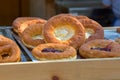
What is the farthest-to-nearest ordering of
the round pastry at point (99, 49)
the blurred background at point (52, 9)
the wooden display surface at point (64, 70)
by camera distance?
the blurred background at point (52, 9) → the round pastry at point (99, 49) → the wooden display surface at point (64, 70)

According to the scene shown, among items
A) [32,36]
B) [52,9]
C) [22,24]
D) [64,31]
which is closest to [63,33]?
[64,31]

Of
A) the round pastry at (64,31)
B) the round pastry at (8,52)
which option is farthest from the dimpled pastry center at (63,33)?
the round pastry at (8,52)

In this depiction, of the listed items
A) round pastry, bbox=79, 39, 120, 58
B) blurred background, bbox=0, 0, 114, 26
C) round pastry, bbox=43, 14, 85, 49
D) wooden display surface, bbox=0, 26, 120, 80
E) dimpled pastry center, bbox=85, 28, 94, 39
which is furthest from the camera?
blurred background, bbox=0, 0, 114, 26

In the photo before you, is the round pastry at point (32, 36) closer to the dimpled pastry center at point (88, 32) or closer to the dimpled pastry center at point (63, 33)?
the dimpled pastry center at point (63, 33)

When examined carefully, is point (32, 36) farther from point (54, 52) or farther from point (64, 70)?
point (64, 70)

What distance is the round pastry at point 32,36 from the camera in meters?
1.21

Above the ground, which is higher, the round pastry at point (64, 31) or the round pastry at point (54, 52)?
the round pastry at point (64, 31)

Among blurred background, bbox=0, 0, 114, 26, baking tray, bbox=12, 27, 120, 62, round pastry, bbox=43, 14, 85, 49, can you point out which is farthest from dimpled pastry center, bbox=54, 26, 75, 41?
blurred background, bbox=0, 0, 114, 26

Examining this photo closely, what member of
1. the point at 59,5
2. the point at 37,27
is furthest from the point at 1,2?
the point at 37,27

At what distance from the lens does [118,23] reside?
2.52 meters

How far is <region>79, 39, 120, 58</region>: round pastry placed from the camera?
1084 millimetres

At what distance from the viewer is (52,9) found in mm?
3066

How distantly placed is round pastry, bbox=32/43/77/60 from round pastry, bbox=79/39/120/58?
4 centimetres

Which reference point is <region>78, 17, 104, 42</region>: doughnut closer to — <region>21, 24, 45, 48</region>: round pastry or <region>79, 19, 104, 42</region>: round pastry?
<region>79, 19, 104, 42</region>: round pastry
